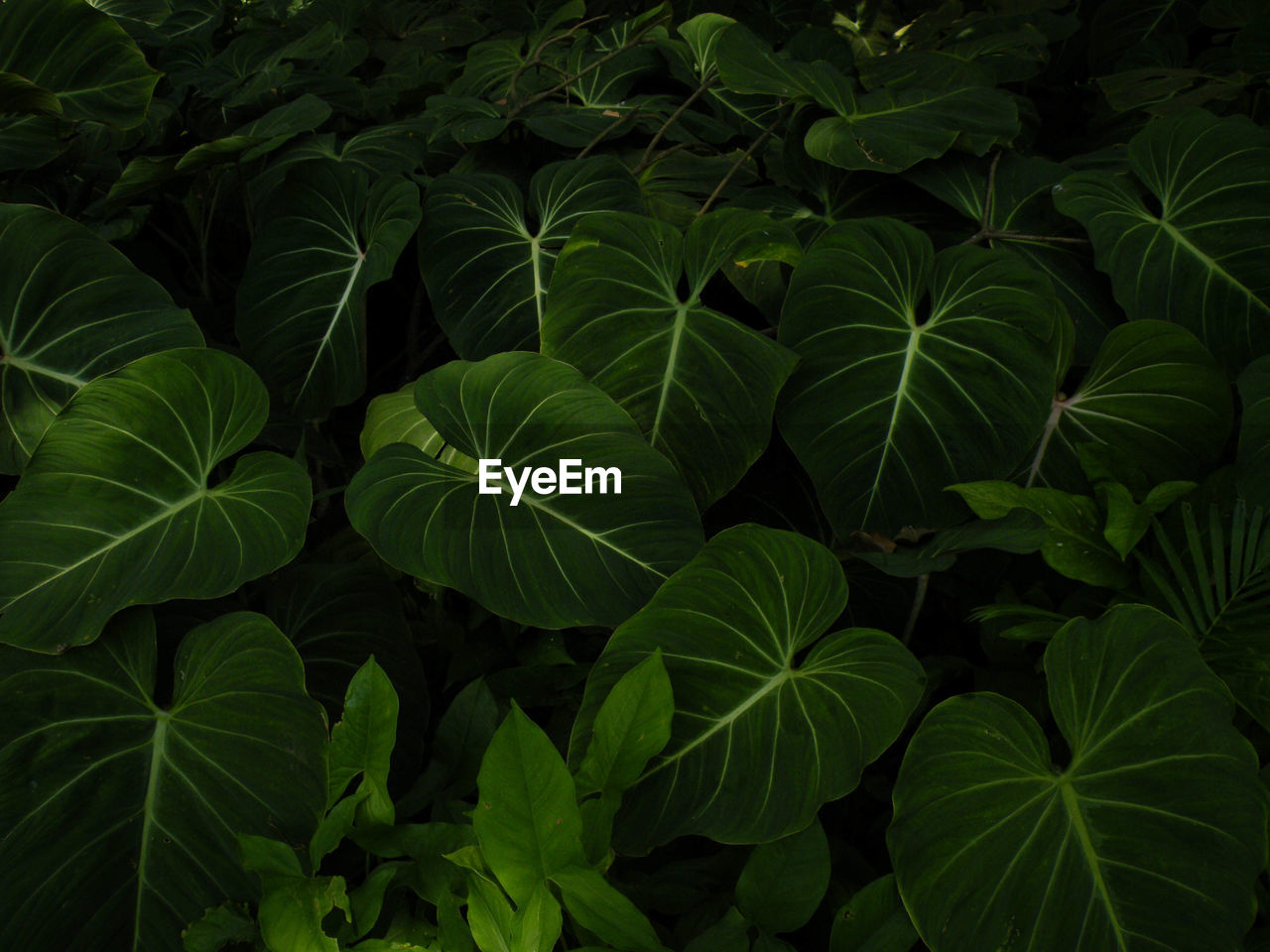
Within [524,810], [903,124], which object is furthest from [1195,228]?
[524,810]

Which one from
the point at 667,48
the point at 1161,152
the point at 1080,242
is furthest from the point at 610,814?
the point at 667,48

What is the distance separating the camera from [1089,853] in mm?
800

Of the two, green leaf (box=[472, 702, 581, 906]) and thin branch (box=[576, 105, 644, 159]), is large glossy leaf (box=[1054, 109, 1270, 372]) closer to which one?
thin branch (box=[576, 105, 644, 159])

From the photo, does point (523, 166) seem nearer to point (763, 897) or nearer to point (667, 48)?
point (667, 48)

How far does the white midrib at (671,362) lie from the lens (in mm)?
1203

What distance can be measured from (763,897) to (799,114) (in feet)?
4.39

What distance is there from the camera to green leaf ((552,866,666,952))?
811mm

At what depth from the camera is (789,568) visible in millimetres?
1027

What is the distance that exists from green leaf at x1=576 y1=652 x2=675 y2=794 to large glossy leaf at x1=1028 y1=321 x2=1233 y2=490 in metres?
0.67

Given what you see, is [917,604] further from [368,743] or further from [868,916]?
[368,743]

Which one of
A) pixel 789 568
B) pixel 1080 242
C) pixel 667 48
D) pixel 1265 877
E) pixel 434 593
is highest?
pixel 667 48

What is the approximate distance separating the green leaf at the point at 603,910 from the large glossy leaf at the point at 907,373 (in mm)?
550

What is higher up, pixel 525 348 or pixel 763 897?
pixel 525 348

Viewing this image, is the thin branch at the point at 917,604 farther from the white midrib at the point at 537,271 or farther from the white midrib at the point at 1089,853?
→ the white midrib at the point at 537,271
